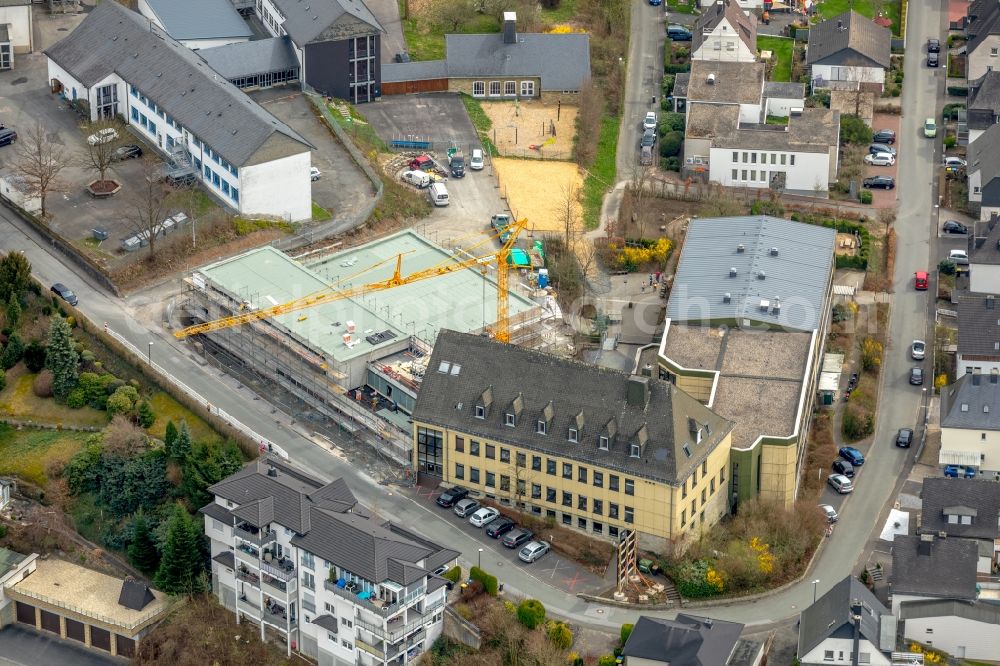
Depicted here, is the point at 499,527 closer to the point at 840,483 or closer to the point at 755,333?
the point at 840,483

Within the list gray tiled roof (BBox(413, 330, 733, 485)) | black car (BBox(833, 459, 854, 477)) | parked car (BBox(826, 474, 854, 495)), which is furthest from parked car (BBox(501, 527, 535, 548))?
black car (BBox(833, 459, 854, 477))

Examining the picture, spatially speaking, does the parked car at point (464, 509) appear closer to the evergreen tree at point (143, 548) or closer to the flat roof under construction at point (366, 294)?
the flat roof under construction at point (366, 294)

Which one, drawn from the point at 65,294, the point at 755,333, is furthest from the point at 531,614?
the point at 65,294

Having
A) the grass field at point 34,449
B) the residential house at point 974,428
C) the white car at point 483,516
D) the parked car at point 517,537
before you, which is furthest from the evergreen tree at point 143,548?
the residential house at point 974,428

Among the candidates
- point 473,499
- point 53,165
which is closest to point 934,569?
point 473,499

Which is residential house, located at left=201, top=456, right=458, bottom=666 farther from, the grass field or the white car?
the grass field
